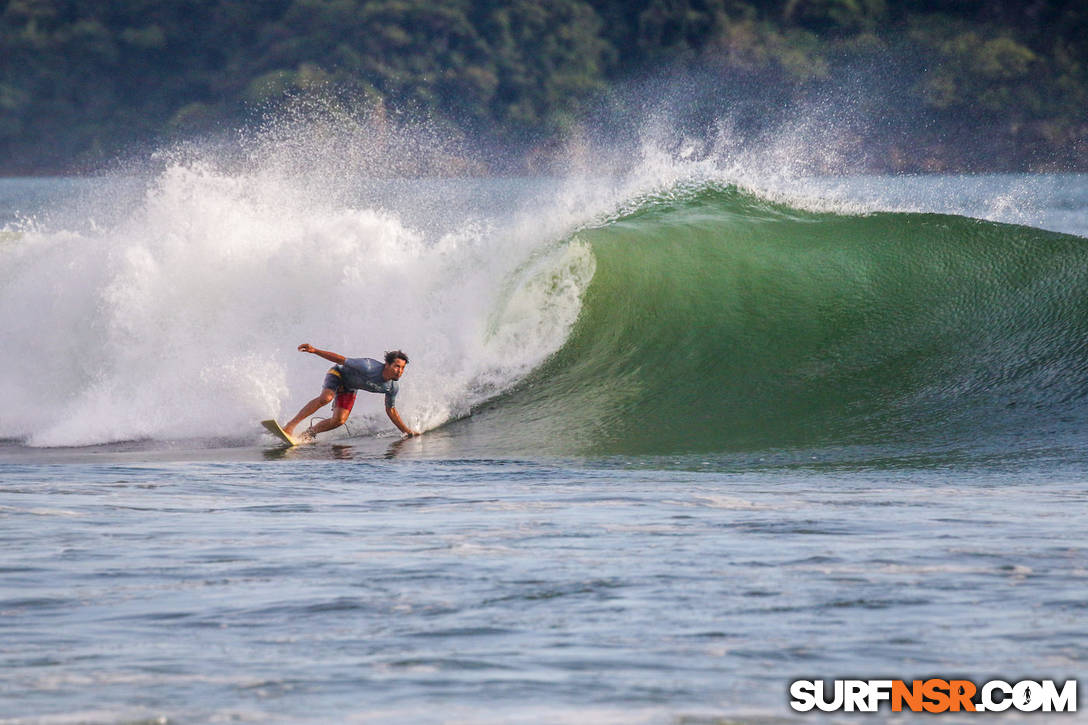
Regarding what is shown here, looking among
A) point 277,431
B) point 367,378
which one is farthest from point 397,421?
point 277,431

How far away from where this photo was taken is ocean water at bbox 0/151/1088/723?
518cm

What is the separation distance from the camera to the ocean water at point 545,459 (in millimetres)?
5180

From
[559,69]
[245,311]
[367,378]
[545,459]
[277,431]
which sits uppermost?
[559,69]

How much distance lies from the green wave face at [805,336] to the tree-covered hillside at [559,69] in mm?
76051

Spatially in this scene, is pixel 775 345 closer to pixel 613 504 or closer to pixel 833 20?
pixel 613 504

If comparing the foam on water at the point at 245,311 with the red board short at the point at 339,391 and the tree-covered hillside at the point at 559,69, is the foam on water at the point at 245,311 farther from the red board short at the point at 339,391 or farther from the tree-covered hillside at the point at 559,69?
the tree-covered hillside at the point at 559,69

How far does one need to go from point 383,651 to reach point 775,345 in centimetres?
802

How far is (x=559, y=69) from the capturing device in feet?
320

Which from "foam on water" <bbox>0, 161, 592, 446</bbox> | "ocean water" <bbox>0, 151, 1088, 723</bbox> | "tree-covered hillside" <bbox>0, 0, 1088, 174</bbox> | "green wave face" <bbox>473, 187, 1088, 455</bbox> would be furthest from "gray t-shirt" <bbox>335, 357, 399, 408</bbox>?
"tree-covered hillside" <bbox>0, 0, 1088, 174</bbox>

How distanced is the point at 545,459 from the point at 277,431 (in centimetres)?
216

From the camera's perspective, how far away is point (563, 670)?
5.09m

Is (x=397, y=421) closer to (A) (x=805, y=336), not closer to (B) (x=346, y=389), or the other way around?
(B) (x=346, y=389)

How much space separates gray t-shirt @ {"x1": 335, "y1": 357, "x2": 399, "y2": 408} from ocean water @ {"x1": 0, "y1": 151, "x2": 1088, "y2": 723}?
42 centimetres

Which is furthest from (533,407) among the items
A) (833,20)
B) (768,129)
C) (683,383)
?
(833,20)
